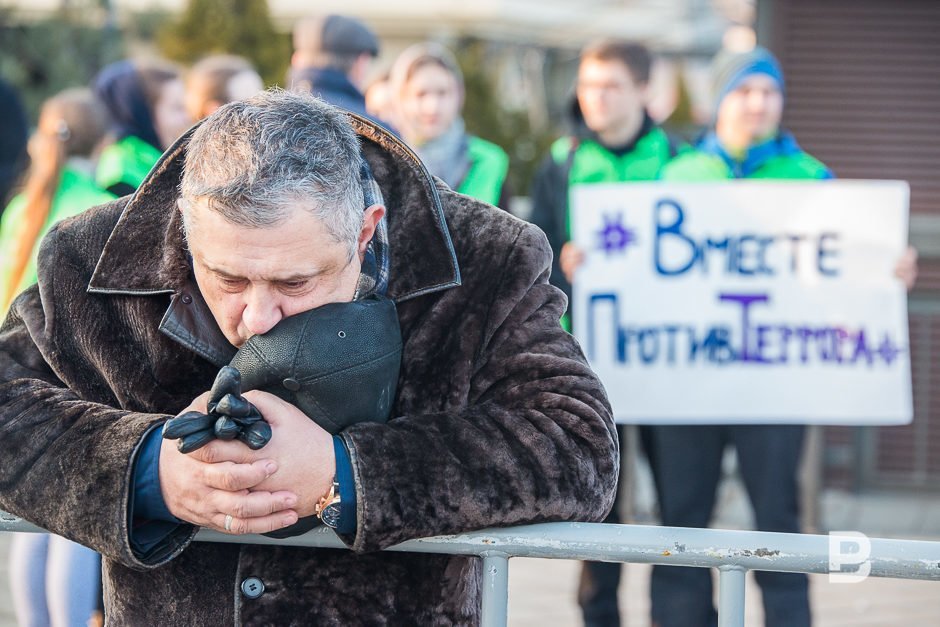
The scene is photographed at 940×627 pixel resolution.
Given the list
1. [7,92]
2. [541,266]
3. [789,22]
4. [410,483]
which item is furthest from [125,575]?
[789,22]

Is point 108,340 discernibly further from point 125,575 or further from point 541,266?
point 541,266

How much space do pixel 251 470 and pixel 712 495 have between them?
2.90m

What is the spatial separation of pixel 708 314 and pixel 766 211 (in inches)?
18.8

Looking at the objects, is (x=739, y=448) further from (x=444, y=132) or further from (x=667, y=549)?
(x=667, y=549)

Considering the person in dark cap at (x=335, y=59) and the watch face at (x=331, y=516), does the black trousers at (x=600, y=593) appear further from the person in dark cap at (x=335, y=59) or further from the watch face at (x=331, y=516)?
the watch face at (x=331, y=516)

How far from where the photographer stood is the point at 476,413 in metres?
2.06

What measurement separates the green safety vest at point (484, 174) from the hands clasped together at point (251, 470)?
3.31 metres

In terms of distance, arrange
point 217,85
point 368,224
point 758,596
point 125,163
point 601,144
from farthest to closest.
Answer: point 758,596
point 601,144
point 217,85
point 125,163
point 368,224

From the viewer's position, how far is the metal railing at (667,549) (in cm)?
189

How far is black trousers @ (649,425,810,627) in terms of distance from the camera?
164 inches

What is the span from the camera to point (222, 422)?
178 cm

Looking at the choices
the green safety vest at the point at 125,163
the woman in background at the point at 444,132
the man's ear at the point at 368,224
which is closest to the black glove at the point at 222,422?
the man's ear at the point at 368,224

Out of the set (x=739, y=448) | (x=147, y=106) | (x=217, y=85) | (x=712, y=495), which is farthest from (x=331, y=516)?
(x=147, y=106)

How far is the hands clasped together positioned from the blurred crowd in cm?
233
